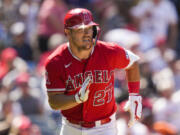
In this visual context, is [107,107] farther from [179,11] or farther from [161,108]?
[179,11]

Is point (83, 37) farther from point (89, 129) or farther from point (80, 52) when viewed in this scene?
point (89, 129)

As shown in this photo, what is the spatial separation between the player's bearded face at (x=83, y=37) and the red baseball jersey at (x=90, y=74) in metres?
0.16

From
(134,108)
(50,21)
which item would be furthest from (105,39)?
(134,108)

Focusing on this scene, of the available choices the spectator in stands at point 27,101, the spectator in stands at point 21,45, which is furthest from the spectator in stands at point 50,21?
the spectator in stands at point 27,101

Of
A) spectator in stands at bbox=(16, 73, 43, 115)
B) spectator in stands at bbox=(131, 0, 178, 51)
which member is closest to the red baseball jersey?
spectator in stands at bbox=(16, 73, 43, 115)

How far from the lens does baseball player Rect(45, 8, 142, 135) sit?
3.32 metres

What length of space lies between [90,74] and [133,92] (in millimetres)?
568

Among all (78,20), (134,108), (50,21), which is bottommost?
(134,108)

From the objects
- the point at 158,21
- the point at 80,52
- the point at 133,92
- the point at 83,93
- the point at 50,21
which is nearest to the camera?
the point at 83,93

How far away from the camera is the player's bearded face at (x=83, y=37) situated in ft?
10.9

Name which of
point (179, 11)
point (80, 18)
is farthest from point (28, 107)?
point (179, 11)

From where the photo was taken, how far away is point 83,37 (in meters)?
3.33

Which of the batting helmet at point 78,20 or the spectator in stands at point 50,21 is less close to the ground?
the batting helmet at point 78,20

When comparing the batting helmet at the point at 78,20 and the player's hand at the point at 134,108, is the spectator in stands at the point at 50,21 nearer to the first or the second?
the player's hand at the point at 134,108
